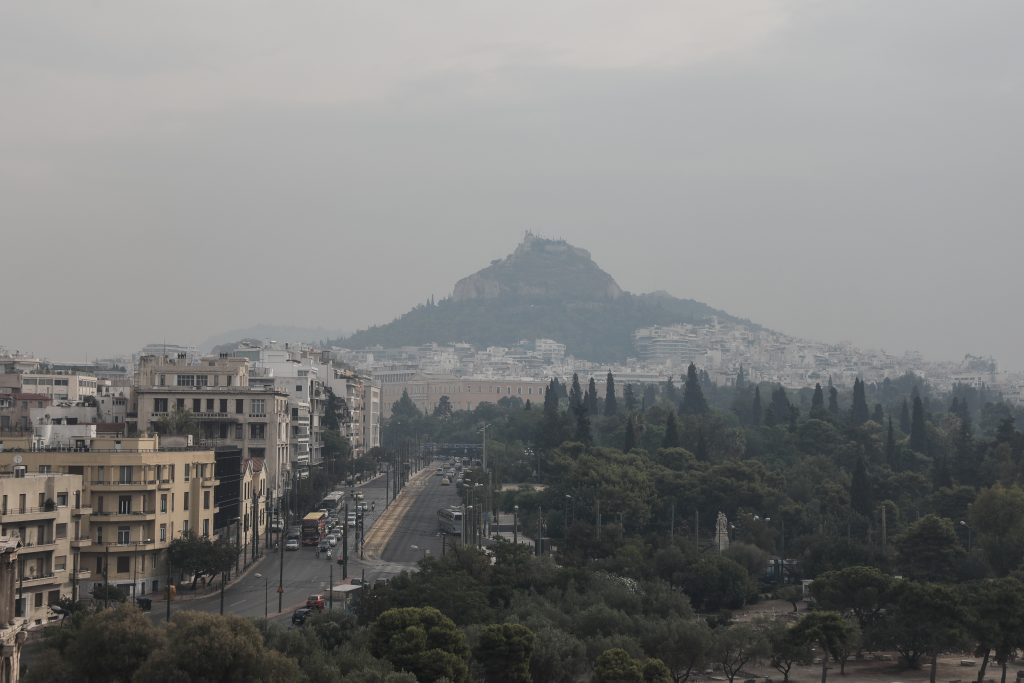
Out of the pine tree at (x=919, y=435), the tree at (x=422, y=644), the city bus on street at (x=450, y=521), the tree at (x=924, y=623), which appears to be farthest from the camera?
the pine tree at (x=919, y=435)

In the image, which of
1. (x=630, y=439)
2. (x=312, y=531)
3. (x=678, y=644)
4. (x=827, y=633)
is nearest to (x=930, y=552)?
(x=827, y=633)

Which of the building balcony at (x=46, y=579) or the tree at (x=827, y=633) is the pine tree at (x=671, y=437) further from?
the building balcony at (x=46, y=579)

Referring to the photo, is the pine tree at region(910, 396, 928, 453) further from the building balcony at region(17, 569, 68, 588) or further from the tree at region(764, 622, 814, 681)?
the building balcony at region(17, 569, 68, 588)

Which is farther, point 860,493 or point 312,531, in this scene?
point 860,493

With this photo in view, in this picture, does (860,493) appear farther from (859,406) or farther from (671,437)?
(859,406)

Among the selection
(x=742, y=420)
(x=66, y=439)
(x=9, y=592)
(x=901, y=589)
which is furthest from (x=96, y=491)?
(x=742, y=420)

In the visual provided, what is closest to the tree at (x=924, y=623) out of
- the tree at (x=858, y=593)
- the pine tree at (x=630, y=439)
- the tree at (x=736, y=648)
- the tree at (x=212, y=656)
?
the tree at (x=858, y=593)

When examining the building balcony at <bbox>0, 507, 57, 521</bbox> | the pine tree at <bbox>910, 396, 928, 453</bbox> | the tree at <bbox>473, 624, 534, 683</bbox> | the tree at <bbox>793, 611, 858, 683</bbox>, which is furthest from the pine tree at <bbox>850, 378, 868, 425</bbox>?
the tree at <bbox>473, 624, 534, 683</bbox>
